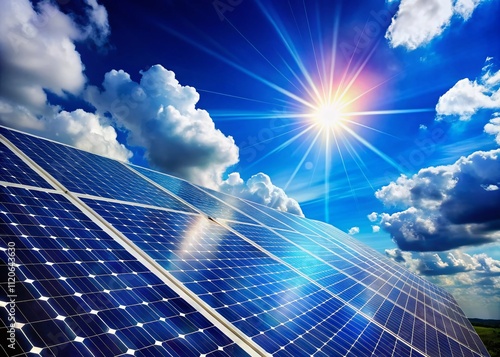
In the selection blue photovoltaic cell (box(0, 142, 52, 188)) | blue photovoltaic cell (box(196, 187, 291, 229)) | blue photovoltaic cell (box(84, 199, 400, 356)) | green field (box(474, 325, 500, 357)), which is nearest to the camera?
blue photovoltaic cell (box(84, 199, 400, 356))

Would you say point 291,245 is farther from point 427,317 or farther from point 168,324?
point 168,324

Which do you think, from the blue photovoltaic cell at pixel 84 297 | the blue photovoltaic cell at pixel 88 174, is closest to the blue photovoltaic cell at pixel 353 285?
the blue photovoltaic cell at pixel 88 174

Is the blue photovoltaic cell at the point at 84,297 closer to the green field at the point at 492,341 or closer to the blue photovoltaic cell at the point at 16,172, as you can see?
the blue photovoltaic cell at the point at 16,172

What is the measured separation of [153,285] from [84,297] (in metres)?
2.08

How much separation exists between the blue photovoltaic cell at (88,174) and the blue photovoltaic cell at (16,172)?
2.70 feet

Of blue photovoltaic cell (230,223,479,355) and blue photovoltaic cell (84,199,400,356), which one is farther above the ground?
blue photovoltaic cell (230,223,479,355)

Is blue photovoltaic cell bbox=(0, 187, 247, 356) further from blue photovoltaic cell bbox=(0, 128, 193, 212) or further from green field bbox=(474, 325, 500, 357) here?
green field bbox=(474, 325, 500, 357)

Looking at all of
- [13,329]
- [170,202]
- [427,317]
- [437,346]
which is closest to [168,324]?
[13,329]

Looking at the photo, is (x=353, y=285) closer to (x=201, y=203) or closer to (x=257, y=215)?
(x=201, y=203)

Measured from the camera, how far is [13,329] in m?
4.41

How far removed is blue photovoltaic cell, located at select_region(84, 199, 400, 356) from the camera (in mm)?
8602

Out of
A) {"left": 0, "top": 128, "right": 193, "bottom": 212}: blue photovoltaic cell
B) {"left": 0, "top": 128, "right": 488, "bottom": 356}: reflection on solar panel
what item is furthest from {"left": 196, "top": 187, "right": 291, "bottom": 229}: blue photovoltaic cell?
{"left": 0, "top": 128, "right": 193, "bottom": 212}: blue photovoltaic cell

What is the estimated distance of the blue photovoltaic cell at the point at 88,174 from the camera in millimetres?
12633

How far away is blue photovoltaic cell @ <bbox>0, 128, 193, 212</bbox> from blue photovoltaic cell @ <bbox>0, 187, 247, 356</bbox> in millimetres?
3726
